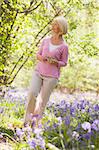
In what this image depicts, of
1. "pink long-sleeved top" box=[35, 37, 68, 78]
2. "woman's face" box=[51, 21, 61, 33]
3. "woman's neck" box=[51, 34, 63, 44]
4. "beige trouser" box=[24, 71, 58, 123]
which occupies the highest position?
"woman's face" box=[51, 21, 61, 33]

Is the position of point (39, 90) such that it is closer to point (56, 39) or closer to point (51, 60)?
point (51, 60)

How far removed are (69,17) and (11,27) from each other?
2017 millimetres

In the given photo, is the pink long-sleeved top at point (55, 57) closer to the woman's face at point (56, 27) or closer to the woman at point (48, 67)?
the woman at point (48, 67)

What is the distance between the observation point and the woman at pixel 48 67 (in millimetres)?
4855

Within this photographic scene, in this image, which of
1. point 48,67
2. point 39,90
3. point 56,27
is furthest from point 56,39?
point 39,90

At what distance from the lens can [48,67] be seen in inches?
193

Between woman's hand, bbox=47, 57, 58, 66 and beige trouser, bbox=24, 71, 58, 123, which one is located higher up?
woman's hand, bbox=47, 57, 58, 66

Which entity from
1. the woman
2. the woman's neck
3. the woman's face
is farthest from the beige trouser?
the woman's face

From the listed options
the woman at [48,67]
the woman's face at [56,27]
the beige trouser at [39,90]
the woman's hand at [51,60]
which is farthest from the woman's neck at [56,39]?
the beige trouser at [39,90]

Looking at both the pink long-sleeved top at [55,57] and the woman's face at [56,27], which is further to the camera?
the pink long-sleeved top at [55,57]

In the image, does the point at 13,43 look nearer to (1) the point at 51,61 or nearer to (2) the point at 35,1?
(2) the point at 35,1

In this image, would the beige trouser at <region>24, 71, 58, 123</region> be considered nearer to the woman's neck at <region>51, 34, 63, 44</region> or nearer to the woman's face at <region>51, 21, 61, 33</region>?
the woman's neck at <region>51, 34, 63, 44</region>

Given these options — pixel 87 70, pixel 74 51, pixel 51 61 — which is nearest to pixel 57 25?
pixel 51 61

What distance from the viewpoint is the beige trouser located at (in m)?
4.88
